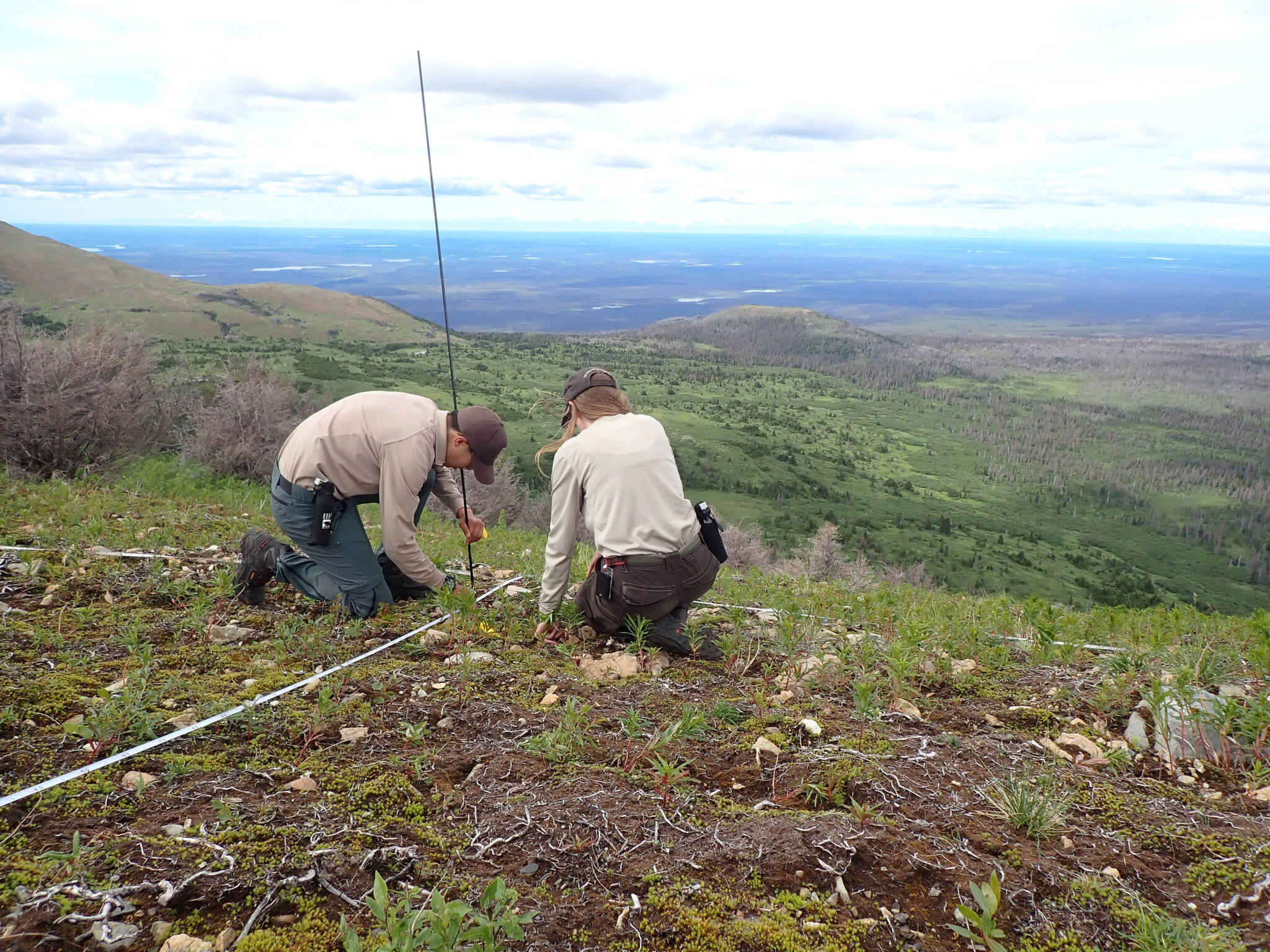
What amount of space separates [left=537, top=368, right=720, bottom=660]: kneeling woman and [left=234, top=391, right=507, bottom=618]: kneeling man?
693mm

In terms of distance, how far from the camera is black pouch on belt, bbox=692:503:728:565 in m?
5.59

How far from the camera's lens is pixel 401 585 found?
22.2 ft

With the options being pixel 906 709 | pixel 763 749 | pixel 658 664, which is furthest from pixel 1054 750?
pixel 658 664

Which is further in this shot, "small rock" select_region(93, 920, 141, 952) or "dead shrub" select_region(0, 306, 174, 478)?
"dead shrub" select_region(0, 306, 174, 478)

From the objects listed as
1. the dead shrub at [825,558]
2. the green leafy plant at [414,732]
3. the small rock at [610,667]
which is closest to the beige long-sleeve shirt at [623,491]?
the small rock at [610,667]

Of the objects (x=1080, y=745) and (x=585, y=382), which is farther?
(x=585, y=382)

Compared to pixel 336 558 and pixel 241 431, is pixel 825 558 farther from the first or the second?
pixel 336 558

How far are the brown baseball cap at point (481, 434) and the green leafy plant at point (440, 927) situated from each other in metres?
3.66

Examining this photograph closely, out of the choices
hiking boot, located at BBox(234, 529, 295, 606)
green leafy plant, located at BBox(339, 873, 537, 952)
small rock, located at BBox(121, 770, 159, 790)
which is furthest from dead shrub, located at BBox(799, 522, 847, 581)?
green leafy plant, located at BBox(339, 873, 537, 952)

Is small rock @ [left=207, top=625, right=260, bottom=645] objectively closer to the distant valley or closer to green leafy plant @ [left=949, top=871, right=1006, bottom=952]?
green leafy plant @ [left=949, top=871, right=1006, bottom=952]

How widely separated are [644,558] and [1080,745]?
2807 millimetres

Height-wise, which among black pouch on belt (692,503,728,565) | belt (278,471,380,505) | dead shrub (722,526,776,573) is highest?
belt (278,471,380,505)

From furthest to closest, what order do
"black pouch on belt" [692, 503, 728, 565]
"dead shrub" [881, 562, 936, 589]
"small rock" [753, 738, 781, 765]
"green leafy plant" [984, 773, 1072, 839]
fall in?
"dead shrub" [881, 562, 936, 589]
"black pouch on belt" [692, 503, 728, 565]
"small rock" [753, 738, 781, 765]
"green leafy plant" [984, 773, 1072, 839]

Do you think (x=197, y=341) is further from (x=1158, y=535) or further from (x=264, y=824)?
(x=1158, y=535)
